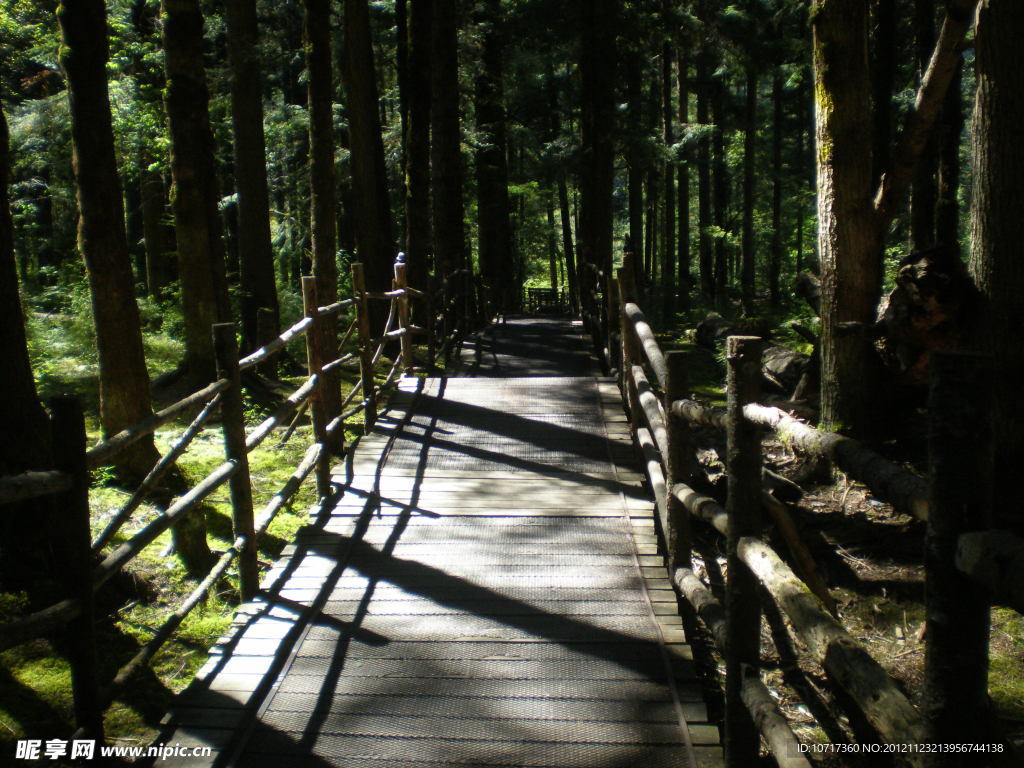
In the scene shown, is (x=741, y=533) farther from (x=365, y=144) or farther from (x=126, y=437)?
(x=365, y=144)

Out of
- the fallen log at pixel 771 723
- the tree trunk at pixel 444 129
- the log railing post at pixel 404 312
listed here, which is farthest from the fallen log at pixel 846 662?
the tree trunk at pixel 444 129

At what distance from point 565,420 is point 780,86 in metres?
25.2

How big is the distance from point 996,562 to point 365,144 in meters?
13.7

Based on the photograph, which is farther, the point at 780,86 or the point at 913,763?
the point at 780,86

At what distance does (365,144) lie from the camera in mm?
13875

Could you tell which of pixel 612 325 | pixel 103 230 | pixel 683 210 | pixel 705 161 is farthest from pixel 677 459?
pixel 683 210

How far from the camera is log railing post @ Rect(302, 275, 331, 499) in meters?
6.39

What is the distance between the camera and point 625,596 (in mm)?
4512

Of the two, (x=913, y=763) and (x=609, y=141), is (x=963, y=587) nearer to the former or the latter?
(x=913, y=763)

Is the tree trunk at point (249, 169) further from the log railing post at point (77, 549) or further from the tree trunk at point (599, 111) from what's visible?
the log railing post at point (77, 549)

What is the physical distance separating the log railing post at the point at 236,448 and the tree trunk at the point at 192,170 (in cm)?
551

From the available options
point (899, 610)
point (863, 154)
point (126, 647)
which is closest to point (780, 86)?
point (863, 154)

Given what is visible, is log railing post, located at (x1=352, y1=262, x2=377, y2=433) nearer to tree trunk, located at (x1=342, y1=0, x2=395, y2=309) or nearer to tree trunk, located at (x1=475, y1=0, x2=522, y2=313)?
tree trunk, located at (x1=342, y1=0, x2=395, y2=309)

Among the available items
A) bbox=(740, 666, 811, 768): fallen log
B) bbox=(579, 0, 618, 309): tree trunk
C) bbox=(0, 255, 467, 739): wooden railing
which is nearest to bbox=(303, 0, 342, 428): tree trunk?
bbox=(0, 255, 467, 739): wooden railing
